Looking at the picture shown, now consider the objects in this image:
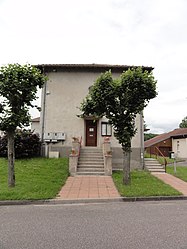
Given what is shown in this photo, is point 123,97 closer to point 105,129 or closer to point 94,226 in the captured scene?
point 94,226

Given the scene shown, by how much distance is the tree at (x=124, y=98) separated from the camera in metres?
10.7

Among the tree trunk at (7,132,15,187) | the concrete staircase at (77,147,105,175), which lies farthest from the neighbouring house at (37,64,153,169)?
the tree trunk at (7,132,15,187)

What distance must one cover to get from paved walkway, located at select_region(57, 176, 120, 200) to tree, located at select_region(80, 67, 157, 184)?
1.13 metres

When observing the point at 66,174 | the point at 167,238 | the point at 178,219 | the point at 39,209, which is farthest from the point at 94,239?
the point at 66,174

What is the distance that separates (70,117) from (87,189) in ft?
28.6

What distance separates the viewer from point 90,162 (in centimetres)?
1557

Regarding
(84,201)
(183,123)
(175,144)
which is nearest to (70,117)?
(84,201)

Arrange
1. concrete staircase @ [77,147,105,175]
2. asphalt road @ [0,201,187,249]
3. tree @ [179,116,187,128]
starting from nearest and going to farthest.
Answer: asphalt road @ [0,201,187,249] → concrete staircase @ [77,147,105,175] → tree @ [179,116,187,128]

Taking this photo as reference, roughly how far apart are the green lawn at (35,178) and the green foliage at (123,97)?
145 inches

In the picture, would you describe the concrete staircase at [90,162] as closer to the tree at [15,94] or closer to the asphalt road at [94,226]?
the tree at [15,94]

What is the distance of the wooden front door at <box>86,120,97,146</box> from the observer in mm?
18875

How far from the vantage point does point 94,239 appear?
4.68m

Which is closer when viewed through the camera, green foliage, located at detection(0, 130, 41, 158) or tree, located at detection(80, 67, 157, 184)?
tree, located at detection(80, 67, 157, 184)

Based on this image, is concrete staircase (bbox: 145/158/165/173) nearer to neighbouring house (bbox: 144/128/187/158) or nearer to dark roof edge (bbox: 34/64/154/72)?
dark roof edge (bbox: 34/64/154/72)
